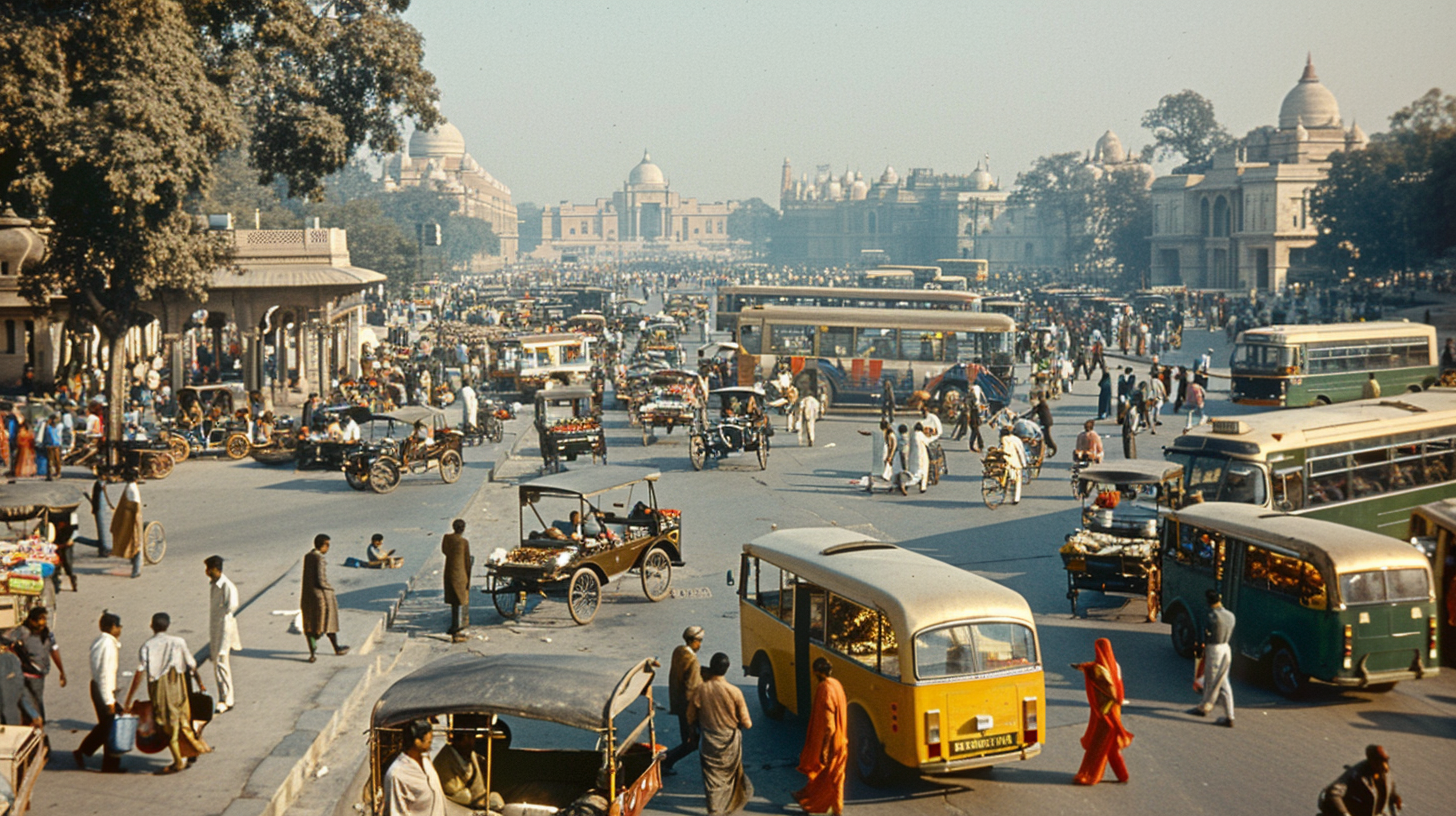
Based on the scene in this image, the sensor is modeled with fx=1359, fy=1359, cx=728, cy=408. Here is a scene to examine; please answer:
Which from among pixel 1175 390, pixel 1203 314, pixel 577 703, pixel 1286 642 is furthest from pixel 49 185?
pixel 1203 314

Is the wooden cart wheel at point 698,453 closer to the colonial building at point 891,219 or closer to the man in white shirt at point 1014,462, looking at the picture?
the man in white shirt at point 1014,462

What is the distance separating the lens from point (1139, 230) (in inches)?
3652

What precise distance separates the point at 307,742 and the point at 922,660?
4147mm

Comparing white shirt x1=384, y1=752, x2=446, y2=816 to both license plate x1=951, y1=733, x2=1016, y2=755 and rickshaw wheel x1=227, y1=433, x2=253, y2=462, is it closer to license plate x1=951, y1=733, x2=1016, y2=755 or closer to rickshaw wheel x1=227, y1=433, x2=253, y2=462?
license plate x1=951, y1=733, x2=1016, y2=755

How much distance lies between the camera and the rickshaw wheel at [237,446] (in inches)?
921

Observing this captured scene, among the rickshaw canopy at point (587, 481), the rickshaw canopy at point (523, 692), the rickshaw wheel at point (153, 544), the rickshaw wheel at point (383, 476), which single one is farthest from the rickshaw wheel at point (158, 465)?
the rickshaw canopy at point (523, 692)

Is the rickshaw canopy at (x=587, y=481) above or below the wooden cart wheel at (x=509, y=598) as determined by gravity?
above

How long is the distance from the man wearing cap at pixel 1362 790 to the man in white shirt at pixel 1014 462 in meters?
11.7

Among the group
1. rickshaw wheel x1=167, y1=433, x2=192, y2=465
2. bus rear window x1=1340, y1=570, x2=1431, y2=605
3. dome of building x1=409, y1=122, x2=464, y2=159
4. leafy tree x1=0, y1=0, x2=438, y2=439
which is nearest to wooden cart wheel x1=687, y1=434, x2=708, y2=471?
leafy tree x1=0, y1=0, x2=438, y2=439

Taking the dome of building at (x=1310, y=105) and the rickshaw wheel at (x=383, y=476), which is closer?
the rickshaw wheel at (x=383, y=476)

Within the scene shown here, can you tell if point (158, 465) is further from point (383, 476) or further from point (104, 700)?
point (104, 700)

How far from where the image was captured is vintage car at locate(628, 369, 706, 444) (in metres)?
26.0

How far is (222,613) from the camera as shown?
1019cm

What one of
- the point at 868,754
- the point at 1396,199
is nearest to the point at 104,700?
the point at 868,754
